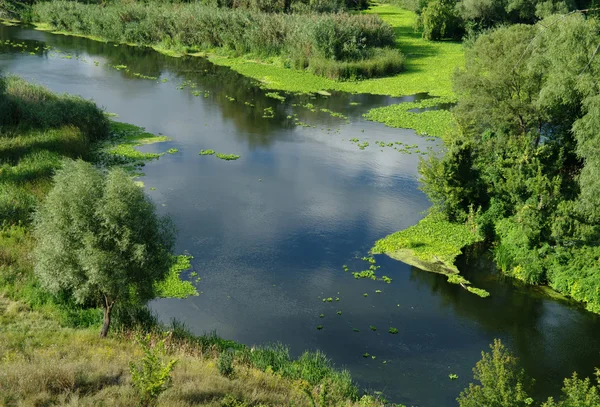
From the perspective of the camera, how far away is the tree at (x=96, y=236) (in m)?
15.6

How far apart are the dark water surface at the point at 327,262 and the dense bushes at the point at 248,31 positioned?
40.1 feet

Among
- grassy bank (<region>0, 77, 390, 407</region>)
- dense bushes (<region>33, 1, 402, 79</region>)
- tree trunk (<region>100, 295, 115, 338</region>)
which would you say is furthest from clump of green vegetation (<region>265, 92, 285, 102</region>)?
tree trunk (<region>100, 295, 115, 338</region>)

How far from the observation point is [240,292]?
21109 millimetres

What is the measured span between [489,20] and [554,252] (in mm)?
50773

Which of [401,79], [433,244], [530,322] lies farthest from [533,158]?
[401,79]

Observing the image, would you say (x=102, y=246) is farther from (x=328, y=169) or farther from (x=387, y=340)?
(x=328, y=169)

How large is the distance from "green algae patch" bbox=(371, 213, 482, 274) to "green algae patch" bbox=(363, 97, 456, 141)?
13.2 meters

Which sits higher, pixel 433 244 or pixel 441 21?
pixel 441 21

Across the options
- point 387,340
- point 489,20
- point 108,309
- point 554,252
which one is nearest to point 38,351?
point 108,309

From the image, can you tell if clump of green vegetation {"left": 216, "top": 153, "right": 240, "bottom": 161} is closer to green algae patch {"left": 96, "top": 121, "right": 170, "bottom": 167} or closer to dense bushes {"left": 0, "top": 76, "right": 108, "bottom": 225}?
green algae patch {"left": 96, "top": 121, "right": 170, "bottom": 167}

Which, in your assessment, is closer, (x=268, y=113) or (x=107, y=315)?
(x=107, y=315)

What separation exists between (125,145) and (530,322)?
2421 cm

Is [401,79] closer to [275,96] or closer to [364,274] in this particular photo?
[275,96]

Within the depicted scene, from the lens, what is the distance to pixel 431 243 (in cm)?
2522
